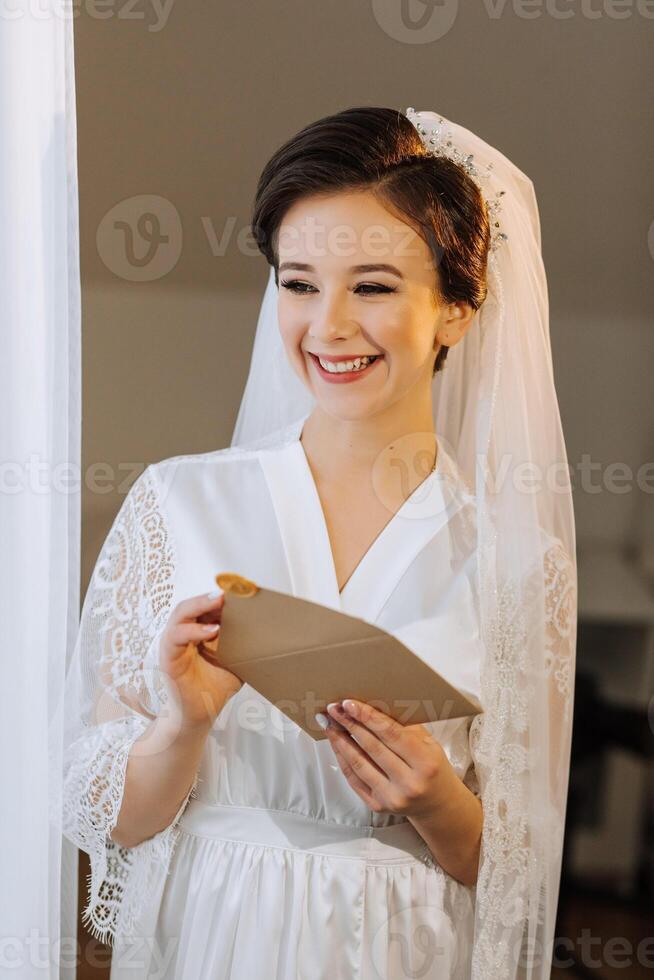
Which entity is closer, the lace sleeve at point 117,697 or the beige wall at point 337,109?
the lace sleeve at point 117,697

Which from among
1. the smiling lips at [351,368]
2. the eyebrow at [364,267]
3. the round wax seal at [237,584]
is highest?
the eyebrow at [364,267]

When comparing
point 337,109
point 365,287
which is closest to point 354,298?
point 365,287

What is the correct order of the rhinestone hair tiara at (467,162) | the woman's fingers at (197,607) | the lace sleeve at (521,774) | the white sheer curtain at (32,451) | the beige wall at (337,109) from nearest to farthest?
the white sheer curtain at (32,451) < the woman's fingers at (197,607) < the lace sleeve at (521,774) < the rhinestone hair tiara at (467,162) < the beige wall at (337,109)

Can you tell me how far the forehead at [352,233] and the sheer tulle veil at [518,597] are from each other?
0.12m

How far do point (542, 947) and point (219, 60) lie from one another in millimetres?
1467

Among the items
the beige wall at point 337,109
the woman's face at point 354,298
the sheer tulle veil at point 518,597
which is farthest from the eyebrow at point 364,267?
the beige wall at point 337,109

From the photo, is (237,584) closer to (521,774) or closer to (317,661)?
(317,661)

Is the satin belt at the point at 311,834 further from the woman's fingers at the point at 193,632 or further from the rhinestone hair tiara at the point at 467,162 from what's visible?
the rhinestone hair tiara at the point at 467,162

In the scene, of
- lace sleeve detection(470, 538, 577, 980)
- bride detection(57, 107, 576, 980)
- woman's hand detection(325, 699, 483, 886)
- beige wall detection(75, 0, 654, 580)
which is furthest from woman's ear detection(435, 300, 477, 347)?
beige wall detection(75, 0, 654, 580)

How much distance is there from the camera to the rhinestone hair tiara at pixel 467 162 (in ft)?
3.95

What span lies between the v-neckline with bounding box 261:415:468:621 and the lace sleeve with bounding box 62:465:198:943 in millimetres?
121

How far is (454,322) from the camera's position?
3.96 ft

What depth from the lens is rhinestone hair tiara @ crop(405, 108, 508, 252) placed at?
1204 millimetres

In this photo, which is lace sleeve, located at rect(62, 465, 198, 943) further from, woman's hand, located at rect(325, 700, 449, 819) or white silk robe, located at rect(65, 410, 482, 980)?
woman's hand, located at rect(325, 700, 449, 819)
